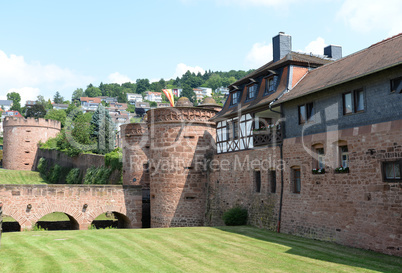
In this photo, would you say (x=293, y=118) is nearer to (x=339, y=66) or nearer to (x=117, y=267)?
(x=339, y=66)

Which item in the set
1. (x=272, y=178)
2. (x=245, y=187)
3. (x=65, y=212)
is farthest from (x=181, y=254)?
(x=65, y=212)

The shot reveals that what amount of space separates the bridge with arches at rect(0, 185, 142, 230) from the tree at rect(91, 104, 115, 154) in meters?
23.7

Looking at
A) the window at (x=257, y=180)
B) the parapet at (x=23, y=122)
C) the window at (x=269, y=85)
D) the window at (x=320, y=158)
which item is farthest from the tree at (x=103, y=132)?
the window at (x=320, y=158)

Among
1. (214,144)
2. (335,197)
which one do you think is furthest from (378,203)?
(214,144)

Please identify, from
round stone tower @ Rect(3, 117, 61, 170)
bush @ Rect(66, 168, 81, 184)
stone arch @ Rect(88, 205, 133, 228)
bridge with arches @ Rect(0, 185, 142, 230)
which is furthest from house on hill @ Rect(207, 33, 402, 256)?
round stone tower @ Rect(3, 117, 61, 170)

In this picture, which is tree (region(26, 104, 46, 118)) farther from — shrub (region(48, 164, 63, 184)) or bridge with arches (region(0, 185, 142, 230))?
bridge with arches (region(0, 185, 142, 230))

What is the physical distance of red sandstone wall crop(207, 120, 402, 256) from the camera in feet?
44.0

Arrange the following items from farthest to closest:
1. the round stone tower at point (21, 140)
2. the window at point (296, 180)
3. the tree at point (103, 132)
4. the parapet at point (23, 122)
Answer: the round stone tower at point (21, 140) → the parapet at point (23, 122) → the tree at point (103, 132) → the window at point (296, 180)

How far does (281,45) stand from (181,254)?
561 inches

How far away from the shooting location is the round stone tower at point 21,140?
58219mm

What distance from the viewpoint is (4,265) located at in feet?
39.7

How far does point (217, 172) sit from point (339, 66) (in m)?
9.90

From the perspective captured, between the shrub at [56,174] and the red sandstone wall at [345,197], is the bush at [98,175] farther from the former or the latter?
the red sandstone wall at [345,197]

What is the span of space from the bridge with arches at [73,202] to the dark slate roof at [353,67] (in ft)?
40.4
